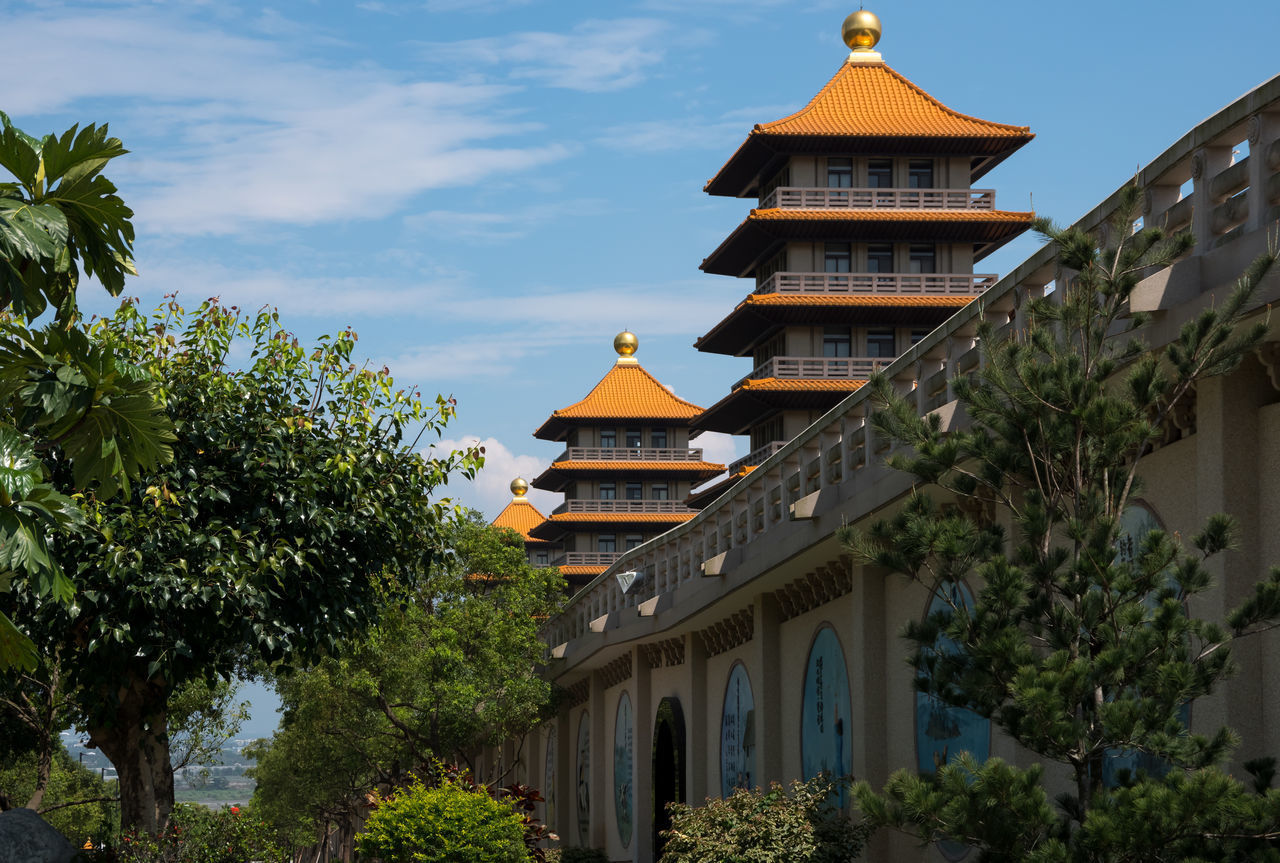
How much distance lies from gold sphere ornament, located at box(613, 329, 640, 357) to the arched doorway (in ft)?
160

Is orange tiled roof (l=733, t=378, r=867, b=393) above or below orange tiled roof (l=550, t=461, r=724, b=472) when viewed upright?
below

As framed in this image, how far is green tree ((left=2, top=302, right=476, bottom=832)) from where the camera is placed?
18.0 metres

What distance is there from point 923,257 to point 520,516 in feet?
157

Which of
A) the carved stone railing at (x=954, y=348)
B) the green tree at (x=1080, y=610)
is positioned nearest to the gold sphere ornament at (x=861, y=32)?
the carved stone railing at (x=954, y=348)

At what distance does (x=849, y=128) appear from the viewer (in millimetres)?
46719

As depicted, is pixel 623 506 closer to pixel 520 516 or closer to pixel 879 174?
pixel 520 516

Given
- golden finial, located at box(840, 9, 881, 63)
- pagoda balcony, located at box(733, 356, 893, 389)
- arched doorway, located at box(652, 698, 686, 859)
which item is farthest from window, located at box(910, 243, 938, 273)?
arched doorway, located at box(652, 698, 686, 859)

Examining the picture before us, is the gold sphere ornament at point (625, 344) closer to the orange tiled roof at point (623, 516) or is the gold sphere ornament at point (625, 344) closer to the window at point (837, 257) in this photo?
the orange tiled roof at point (623, 516)

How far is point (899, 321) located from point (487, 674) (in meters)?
16.1

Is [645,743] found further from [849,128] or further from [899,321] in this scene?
[849,128]

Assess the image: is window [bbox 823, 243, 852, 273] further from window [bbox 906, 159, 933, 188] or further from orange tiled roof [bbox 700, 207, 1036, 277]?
window [bbox 906, 159, 933, 188]

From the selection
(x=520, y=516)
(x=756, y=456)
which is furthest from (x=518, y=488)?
(x=756, y=456)

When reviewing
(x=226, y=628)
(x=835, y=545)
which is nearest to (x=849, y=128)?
(x=835, y=545)

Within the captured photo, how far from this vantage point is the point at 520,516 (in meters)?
91.6
